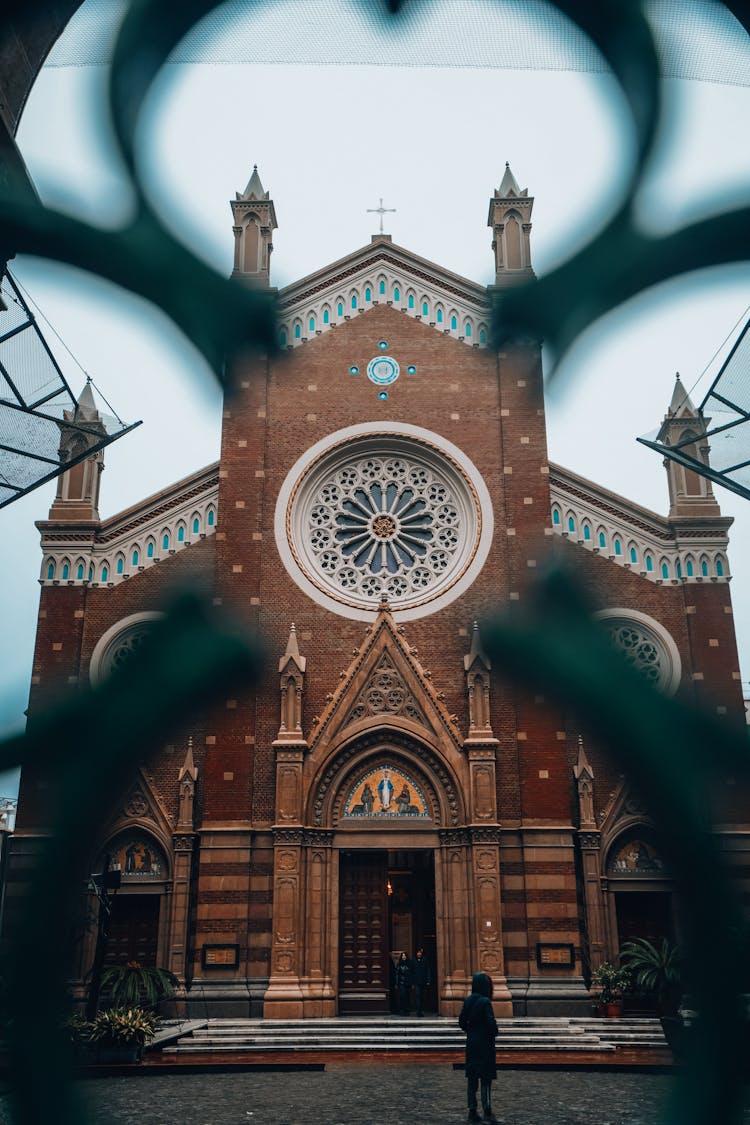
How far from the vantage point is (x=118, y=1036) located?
671 inches

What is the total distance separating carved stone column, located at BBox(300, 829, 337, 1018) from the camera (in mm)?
23359

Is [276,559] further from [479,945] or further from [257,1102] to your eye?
[257,1102]

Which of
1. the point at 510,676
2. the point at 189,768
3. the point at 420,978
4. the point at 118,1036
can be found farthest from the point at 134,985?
the point at 510,676

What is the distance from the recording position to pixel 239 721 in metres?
25.3

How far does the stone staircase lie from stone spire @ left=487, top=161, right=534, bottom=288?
64.2 ft

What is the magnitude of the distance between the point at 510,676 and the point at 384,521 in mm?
25076

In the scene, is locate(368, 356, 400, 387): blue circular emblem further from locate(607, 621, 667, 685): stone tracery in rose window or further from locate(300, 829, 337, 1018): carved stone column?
locate(300, 829, 337, 1018): carved stone column

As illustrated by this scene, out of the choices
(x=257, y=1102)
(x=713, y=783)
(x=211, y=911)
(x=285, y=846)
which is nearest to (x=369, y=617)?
(x=285, y=846)

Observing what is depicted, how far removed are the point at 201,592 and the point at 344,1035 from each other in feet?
65.6

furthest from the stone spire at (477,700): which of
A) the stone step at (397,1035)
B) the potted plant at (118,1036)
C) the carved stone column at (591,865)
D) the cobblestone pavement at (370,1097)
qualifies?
the potted plant at (118,1036)

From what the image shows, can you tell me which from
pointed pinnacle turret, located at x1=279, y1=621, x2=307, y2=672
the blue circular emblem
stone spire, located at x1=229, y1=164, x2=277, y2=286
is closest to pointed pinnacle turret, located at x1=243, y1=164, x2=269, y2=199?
stone spire, located at x1=229, y1=164, x2=277, y2=286

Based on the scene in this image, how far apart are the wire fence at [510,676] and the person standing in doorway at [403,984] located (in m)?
22.0

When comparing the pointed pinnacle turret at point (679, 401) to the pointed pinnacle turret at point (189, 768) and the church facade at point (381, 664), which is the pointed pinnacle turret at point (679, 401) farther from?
the pointed pinnacle turret at point (189, 768)

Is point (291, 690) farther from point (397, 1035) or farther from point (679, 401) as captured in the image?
point (679, 401)
